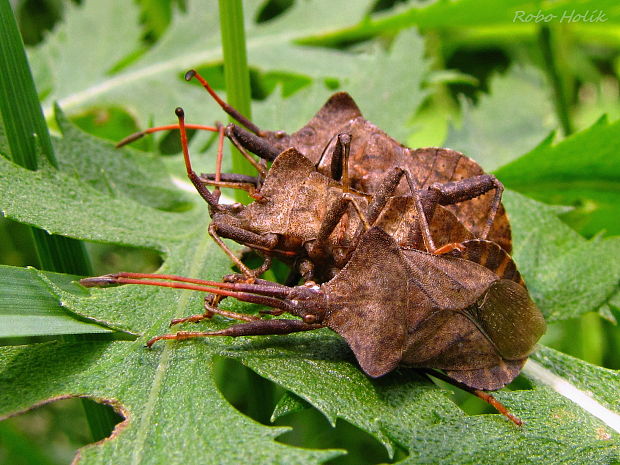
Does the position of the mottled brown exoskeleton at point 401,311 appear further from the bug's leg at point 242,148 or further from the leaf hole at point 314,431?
the leaf hole at point 314,431

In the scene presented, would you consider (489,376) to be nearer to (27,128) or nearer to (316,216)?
(316,216)

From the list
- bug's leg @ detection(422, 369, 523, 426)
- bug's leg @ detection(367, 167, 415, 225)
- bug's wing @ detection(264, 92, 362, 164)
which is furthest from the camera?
bug's wing @ detection(264, 92, 362, 164)

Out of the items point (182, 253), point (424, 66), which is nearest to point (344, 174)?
point (182, 253)

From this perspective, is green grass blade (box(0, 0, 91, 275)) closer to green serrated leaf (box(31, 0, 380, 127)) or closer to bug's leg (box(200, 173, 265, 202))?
bug's leg (box(200, 173, 265, 202))

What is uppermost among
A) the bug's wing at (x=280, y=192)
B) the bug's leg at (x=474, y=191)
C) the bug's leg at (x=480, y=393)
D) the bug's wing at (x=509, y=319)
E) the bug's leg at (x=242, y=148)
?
the bug's leg at (x=242, y=148)

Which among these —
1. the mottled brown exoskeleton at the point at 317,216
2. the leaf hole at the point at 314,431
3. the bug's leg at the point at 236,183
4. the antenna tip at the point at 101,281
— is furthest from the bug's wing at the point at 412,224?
the leaf hole at the point at 314,431

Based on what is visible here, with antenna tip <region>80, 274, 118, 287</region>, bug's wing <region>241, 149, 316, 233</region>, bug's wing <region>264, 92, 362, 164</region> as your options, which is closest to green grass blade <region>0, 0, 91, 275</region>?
antenna tip <region>80, 274, 118, 287</region>
